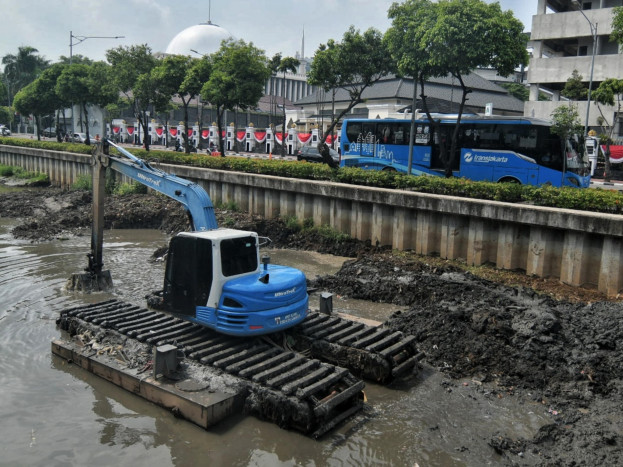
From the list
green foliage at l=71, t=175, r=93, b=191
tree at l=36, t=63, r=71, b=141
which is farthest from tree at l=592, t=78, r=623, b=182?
tree at l=36, t=63, r=71, b=141

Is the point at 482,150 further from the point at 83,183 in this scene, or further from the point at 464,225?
the point at 83,183

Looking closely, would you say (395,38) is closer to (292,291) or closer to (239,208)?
(239,208)

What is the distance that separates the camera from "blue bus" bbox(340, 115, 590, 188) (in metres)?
20.2

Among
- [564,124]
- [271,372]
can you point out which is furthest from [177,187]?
[564,124]

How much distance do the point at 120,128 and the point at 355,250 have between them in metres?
55.8

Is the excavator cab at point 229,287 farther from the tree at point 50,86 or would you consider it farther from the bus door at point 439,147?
the tree at point 50,86

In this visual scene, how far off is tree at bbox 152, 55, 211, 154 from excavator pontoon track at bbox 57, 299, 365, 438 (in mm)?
23928

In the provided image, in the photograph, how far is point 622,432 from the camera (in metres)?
6.85

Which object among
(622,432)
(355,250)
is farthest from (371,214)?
(622,432)

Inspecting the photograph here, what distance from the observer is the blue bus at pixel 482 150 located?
20.2 metres

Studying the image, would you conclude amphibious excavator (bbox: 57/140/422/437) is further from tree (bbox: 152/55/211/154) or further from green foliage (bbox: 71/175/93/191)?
tree (bbox: 152/55/211/154)

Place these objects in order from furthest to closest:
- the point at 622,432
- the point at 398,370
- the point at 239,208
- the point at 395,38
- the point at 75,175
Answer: the point at 75,175 → the point at 239,208 → the point at 395,38 → the point at 398,370 → the point at 622,432

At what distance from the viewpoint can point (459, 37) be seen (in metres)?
18.1

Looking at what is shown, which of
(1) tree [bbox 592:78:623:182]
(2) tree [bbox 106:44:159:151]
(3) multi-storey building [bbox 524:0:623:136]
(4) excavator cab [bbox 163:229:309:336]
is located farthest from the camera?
(3) multi-storey building [bbox 524:0:623:136]
